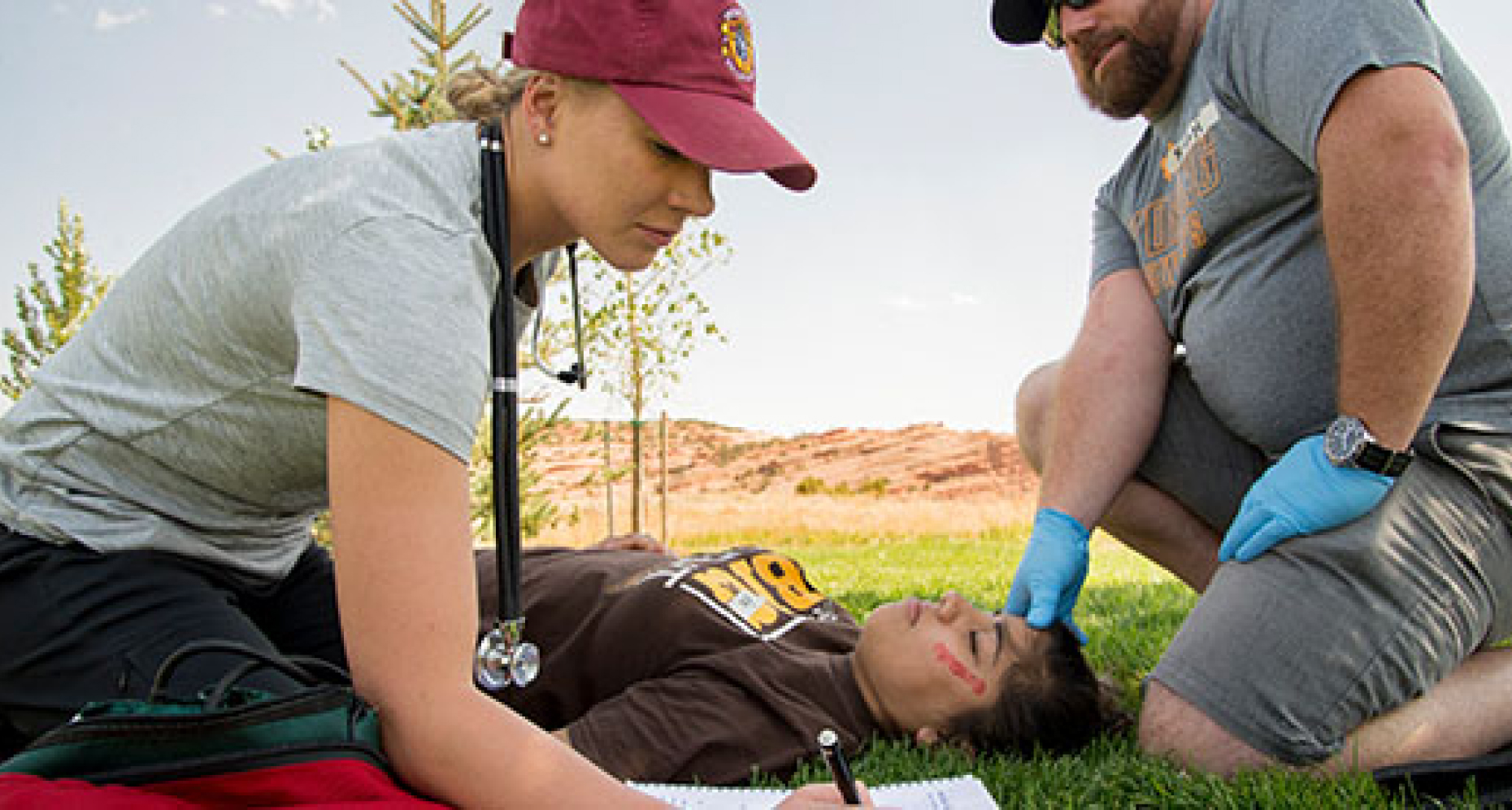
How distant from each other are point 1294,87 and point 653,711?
1894mm

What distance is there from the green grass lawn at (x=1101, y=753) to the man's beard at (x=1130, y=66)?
5.45 ft

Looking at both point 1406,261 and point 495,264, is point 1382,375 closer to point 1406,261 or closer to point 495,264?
point 1406,261

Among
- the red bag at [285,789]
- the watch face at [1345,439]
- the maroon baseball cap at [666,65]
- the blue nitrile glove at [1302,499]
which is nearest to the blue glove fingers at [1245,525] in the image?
the blue nitrile glove at [1302,499]

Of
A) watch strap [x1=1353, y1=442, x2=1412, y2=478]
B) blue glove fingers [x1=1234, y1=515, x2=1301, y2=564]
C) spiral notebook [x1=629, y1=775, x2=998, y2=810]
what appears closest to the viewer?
spiral notebook [x1=629, y1=775, x2=998, y2=810]

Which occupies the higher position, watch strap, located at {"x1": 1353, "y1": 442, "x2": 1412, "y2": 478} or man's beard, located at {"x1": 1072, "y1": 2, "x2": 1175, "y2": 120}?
man's beard, located at {"x1": 1072, "y1": 2, "x2": 1175, "y2": 120}

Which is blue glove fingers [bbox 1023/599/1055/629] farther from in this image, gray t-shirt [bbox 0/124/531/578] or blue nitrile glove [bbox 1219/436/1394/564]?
gray t-shirt [bbox 0/124/531/578]

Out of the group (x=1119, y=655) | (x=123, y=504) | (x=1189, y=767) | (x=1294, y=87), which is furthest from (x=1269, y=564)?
(x=123, y=504)

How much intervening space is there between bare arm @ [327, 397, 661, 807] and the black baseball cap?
249 cm

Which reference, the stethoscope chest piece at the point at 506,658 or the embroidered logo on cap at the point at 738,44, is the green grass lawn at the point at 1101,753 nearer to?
the stethoscope chest piece at the point at 506,658

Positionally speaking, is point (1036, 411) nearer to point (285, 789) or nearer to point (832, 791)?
point (832, 791)

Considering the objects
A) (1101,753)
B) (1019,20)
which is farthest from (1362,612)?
(1019,20)

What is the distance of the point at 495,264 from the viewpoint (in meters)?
1.59

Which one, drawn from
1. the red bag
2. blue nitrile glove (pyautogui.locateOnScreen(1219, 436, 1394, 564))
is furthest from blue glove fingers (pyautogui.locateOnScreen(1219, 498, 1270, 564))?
the red bag

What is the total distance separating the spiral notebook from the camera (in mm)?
1964
